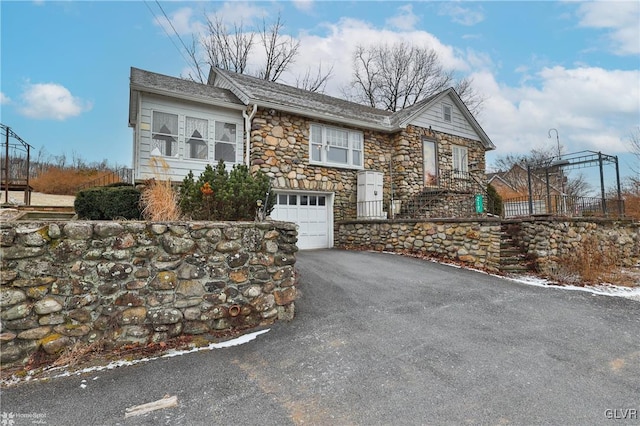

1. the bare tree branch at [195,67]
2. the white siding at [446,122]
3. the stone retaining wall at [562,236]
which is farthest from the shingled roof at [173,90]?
the bare tree branch at [195,67]

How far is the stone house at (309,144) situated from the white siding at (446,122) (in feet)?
0.14

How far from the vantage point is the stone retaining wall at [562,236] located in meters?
7.96

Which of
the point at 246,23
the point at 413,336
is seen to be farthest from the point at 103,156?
the point at 413,336

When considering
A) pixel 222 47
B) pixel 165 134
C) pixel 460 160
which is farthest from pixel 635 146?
pixel 222 47

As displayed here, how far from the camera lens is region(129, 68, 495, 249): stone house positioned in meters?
8.96

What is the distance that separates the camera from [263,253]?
4312mm

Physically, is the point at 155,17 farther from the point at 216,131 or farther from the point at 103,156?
the point at 103,156

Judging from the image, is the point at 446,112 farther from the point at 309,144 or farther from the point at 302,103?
the point at 309,144

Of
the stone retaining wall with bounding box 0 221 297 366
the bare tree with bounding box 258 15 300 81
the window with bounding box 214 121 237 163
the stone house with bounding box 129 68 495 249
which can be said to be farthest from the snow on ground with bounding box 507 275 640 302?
the bare tree with bounding box 258 15 300 81

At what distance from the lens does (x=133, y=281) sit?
11.6 feet

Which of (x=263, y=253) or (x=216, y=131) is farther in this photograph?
(x=216, y=131)

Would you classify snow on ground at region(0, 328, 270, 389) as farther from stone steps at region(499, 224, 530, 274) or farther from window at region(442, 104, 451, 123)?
window at region(442, 104, 451, 123)

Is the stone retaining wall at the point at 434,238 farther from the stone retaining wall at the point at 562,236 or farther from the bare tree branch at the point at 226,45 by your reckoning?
the bare tree branch at the point at 226,45

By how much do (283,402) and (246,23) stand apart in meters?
24.2
